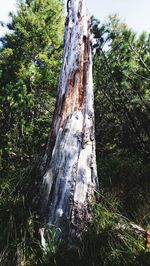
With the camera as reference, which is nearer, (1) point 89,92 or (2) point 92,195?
(2) point 92,195

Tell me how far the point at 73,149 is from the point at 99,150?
3510 mm

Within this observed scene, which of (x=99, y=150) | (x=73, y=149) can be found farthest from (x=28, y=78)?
(x=73, y=149)

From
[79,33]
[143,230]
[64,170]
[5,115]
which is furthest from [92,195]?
[5,115]

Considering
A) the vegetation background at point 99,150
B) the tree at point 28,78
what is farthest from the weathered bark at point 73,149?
the tree at point 28,78

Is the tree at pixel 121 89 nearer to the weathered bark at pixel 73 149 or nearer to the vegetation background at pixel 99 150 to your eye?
the vegetation background at pixel 99 150

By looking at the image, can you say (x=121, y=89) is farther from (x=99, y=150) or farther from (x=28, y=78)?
(x=28, y=78)

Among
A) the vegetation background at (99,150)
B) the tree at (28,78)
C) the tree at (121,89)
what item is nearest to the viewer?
the vegetation background at (99,150)

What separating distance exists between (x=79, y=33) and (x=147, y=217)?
2856 mm

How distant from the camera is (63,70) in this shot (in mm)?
4699

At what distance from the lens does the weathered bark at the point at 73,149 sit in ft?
12.4

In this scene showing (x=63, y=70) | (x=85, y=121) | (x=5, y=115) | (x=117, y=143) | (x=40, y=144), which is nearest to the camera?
(x=85, y=121)

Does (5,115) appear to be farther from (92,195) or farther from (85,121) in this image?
(92,195)

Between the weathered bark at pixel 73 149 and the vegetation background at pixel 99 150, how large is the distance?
0.56 feet

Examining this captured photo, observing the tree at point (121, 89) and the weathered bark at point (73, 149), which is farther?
the tree at point (121, 89)
